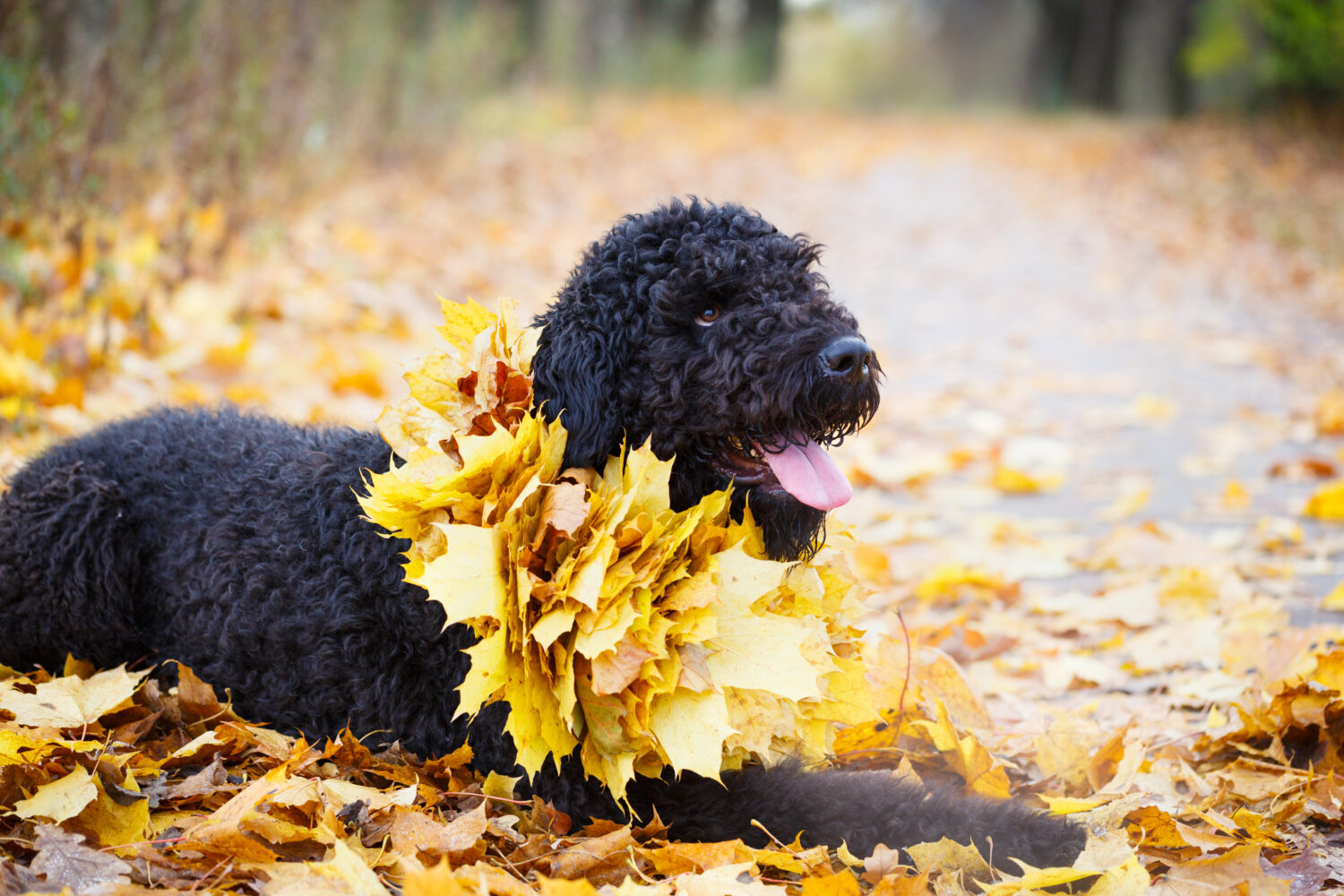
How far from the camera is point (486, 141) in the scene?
16.5 m

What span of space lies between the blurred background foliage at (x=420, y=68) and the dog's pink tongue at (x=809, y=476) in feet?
17.0

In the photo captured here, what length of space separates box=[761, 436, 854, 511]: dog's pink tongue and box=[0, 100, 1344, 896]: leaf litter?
0.49 meters

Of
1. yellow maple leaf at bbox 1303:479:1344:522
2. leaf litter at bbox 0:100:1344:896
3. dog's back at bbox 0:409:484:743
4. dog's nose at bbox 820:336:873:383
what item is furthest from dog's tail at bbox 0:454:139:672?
yellow maple leaf at bbox 1303:479:1344:522

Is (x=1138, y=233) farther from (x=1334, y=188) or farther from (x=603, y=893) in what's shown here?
(x=603, y=893)

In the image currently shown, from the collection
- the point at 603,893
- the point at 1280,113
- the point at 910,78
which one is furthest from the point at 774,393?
the point at 910,78

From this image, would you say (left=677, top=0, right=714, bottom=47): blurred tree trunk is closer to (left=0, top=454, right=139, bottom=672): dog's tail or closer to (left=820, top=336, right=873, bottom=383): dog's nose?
(left=0, top=454, right=139, bottom=672): dog's tail

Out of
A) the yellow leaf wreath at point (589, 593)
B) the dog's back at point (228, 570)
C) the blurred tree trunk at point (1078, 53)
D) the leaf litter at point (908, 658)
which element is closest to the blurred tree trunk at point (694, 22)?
the blurred tree trunk at point (1078, 53)

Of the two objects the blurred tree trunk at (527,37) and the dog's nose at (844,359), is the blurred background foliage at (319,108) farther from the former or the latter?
the dog's nose at (844,359)

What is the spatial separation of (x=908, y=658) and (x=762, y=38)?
38.9m

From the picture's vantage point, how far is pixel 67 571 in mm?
3289

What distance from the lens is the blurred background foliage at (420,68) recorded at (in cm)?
646

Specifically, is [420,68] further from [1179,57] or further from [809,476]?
[1179,57]

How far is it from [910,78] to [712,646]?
55.3m

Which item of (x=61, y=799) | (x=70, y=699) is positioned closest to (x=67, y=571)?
(x=70, y=699)
